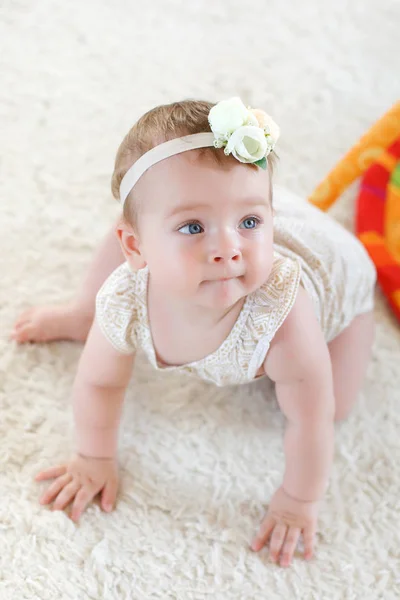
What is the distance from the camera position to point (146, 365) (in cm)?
119

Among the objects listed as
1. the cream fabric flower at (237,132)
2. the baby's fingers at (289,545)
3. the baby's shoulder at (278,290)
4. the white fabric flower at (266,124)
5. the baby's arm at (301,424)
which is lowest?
the baby's fingers at (289,545)

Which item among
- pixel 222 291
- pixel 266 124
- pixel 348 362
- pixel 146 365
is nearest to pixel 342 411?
pixel 348 362

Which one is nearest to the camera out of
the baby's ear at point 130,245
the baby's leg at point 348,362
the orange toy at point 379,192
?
the baby's ear at point 130,245

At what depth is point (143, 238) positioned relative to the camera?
83cm

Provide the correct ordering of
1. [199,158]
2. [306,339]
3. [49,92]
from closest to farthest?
[199,158] → [306,339] → [49,92]

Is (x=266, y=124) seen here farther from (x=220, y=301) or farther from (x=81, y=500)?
(x=81, y=500)

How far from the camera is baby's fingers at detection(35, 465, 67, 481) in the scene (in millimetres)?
1056

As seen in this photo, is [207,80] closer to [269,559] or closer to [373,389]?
[373,389]

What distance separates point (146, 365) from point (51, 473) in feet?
0.75

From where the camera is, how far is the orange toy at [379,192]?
1307 mm

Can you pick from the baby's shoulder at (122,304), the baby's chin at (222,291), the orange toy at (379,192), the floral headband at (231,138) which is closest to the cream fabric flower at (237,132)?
the floral headband at (231,138)

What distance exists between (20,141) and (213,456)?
2.48 ft

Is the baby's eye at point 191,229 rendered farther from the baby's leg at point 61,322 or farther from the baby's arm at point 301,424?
the baby's leg at point 61,322

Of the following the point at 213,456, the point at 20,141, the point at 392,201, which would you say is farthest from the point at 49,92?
the point at 213,456
